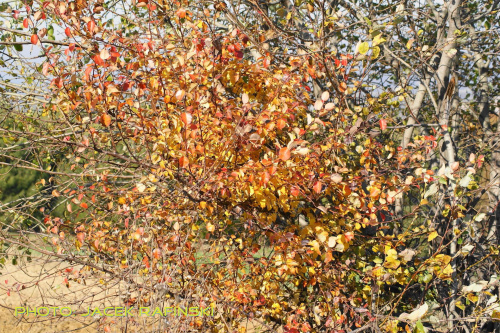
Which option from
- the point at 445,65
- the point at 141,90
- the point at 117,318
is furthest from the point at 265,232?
the point at 445,65

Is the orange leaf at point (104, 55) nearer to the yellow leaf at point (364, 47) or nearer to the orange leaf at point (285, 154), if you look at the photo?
the orange leaf at point (285, 154)

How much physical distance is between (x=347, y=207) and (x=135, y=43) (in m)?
1.69

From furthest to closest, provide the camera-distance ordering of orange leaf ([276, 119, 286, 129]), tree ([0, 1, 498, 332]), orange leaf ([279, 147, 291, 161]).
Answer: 1. tree ([0, 1, 498, 332])
2. orange leaf ([276, 119, 286, 129])
3. orange leaf ([279, 147, 291, 161])

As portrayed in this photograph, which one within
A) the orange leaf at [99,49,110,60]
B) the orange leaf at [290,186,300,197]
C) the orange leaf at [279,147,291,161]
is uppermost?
the orange leaf at [99,49,110,60]

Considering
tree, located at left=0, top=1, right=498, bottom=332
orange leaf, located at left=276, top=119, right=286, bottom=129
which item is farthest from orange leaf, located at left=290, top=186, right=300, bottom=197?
orange leaf, located at left=276, top=119, right=286, bottom=129

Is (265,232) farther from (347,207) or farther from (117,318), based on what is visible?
(117,318)

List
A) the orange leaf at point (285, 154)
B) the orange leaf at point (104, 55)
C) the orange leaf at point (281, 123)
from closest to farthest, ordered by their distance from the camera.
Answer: the orange leaf at point (285, 154) → the orange leaf at point (104, 55) → the orange leaf at point (281, 123)

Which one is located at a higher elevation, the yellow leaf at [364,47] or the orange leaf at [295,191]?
the yellow leaf at [364,47]

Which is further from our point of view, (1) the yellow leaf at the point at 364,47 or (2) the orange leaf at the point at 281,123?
(2) the orange leaf at the point at 281,123

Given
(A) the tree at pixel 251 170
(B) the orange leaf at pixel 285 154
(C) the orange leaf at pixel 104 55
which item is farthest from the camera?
(A) the tree at pixel 251 170

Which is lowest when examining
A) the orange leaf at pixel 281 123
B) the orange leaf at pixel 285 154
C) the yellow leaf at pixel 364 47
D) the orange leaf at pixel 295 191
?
the orange leaf at pixel 295 191

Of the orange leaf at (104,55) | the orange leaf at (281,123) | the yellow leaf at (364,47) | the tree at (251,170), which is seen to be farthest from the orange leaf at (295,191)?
the orange leaf at (104,55)

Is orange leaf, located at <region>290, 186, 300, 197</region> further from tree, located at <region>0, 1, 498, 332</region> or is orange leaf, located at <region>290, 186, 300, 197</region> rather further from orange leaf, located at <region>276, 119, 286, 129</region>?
orange leaf, located at <region>276, 119, 286, 129</region>

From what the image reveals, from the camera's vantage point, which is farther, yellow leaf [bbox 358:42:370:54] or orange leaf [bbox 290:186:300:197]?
orange leaf [bbox 290:186:300:197]
